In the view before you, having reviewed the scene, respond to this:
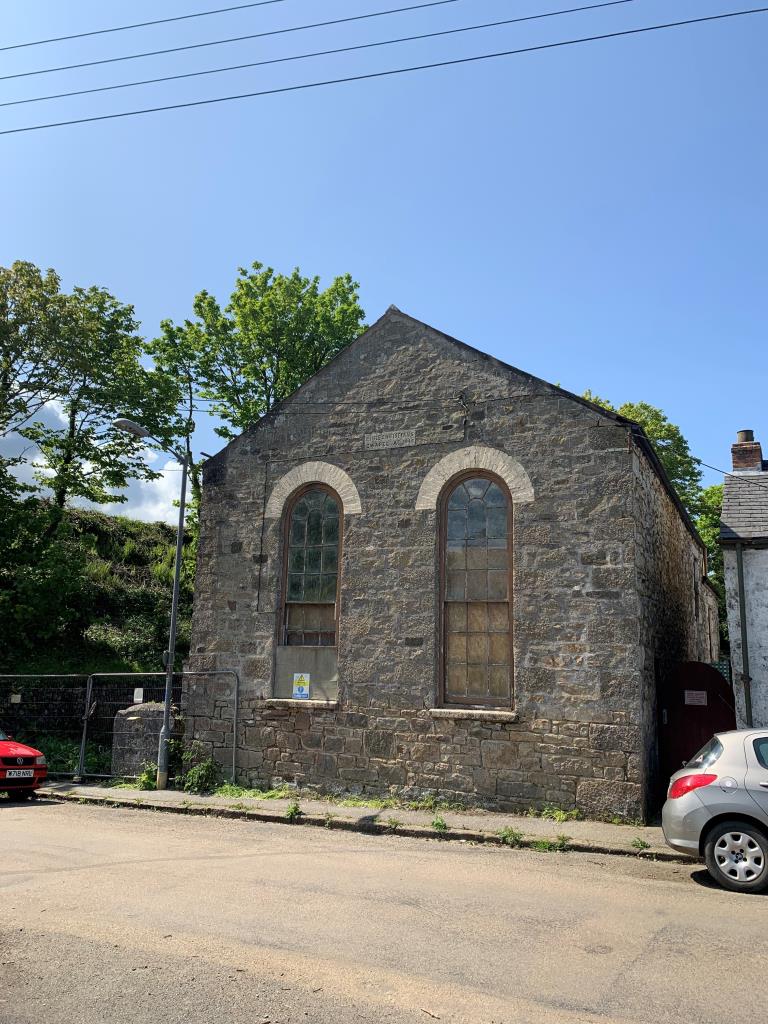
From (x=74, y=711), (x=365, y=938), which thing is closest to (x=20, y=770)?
(x=74, y=711)

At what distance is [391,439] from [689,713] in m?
6.16

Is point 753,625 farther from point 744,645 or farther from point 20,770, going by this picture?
point 20,770

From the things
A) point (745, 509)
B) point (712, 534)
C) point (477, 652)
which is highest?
point (712, 534)

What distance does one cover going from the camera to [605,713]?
9875 mm

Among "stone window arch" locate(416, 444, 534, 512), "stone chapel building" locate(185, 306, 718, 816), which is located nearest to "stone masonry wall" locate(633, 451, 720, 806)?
"stone chapel building" locate(185, 306, 718, 816)

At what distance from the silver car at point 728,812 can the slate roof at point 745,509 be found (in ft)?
15.3

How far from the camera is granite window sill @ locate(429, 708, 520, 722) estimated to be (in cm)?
→ 1038

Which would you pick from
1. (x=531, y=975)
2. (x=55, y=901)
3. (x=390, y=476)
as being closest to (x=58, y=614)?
(x=390, y=476)

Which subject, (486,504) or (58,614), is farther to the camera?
(58,614)

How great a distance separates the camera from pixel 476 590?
11.2 metres

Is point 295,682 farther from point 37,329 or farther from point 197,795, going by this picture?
point 37,329

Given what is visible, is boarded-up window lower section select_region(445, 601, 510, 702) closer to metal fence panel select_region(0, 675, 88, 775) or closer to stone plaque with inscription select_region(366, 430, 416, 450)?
stone plaque with inscription select_region(366, 430, 416, 450)

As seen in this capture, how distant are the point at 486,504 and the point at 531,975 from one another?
7440mm

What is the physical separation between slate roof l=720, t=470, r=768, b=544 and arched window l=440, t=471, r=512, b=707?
344 centimetres
